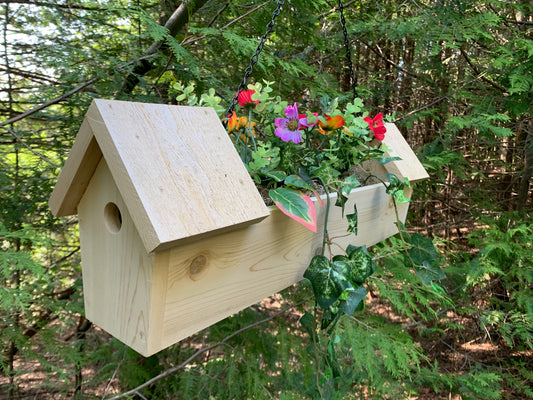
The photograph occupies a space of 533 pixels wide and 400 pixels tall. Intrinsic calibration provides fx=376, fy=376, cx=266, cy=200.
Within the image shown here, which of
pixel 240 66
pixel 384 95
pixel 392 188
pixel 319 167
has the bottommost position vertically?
pixel 384 95

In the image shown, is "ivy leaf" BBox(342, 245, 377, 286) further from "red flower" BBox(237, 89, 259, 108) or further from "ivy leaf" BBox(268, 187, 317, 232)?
"red flower" BBox(237, 89, 259, 108)

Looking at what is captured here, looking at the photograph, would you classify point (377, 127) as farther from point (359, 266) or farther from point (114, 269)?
point (114, 269)

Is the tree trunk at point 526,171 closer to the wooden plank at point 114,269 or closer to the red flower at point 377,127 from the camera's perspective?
the red flower at point 377,127

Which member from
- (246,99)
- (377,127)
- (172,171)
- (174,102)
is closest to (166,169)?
(172,171)

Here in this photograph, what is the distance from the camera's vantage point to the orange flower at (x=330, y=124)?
3.24 ft

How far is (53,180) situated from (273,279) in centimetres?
141

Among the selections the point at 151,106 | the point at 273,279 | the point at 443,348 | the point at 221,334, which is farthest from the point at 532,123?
the point at 151,106

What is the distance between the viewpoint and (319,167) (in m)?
0.95

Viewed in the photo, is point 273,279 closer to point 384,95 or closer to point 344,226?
point 344,226

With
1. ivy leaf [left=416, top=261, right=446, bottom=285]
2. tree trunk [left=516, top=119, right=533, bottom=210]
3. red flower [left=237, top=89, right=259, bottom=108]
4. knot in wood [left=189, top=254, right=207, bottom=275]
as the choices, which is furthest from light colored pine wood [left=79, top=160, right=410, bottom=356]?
tree trunk [left=516, top=119, right=533, bottom=210]

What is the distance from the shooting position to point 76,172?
0.71 metres

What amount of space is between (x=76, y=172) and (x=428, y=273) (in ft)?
3.22

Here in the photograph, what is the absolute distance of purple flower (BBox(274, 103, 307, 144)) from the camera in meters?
0.93

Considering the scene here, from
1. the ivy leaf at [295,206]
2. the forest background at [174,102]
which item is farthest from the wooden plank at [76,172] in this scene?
the forest background at [174,102]
